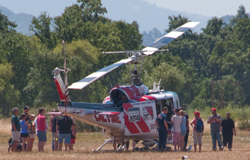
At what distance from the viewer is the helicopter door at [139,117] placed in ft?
61.4

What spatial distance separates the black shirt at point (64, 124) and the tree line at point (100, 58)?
2842 centimetres

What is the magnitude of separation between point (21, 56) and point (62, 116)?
38576mm

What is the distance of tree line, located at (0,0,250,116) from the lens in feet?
163

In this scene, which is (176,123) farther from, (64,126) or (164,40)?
(64,126)

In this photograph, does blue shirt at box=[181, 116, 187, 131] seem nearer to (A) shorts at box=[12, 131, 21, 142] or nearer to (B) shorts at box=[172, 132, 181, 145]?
(B) shorts at box=[172, 132, 181, 145]

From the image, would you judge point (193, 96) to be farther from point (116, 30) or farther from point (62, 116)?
point (62, 116)

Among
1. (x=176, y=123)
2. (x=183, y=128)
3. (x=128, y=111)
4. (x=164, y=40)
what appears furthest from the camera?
(x=164, y=40)

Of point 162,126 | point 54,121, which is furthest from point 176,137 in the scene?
point 54,121

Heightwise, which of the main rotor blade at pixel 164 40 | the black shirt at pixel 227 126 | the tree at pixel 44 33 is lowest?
the black shirt at pixel 227 126

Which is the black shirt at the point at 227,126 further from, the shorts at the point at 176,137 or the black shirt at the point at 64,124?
the black shirt at the point at 64,124

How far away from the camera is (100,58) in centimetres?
6084

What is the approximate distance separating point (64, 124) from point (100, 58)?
4262cm

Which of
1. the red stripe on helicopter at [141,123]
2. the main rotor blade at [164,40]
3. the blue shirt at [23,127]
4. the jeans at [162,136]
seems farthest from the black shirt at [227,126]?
the blue shirt at [23,127]

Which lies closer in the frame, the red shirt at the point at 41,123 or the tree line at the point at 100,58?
the red shirt at the point at 41,123
